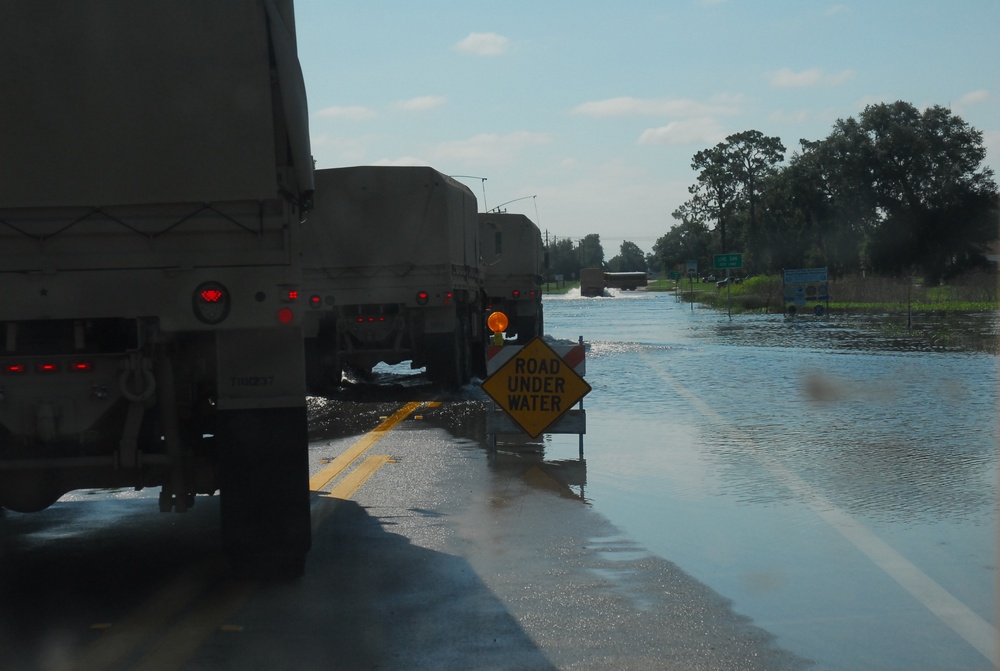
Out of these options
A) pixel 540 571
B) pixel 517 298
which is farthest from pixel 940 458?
pixel 517 298

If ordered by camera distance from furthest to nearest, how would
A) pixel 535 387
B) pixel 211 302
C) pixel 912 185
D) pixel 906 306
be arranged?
pixel 912 185
pixel 906 306
pixel 535 387
pixel 211 302

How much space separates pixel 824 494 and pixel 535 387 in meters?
3.24

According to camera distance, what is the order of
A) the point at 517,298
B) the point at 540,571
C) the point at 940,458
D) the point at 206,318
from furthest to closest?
1. the point at 517,298
2. the point at 940,458
3. the point at 540,571
4. the point at 206,318

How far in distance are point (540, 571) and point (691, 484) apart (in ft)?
10.9

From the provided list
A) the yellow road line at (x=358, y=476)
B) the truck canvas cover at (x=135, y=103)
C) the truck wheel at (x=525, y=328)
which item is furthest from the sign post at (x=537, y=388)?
the truck wheel at (x=525, y=328)

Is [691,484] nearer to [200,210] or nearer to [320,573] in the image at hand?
[320,573]

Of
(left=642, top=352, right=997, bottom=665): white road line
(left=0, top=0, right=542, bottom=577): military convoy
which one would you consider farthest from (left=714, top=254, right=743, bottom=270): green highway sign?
(left=0, top=0, right=542, bottom=577): military convoy

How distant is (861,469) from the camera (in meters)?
11.0

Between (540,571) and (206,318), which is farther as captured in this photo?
(540,571)

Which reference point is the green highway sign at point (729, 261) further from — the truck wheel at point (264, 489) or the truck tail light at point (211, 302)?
the truck tail light at point (211, 302)

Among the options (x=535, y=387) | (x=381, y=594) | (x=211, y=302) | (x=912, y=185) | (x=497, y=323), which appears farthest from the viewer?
(x=912, y=185)

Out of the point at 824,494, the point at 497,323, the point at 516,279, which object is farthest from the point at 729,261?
the point at 824,494

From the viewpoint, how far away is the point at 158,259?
22.0 feet

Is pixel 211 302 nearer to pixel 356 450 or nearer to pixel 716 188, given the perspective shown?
pixel 356 450
